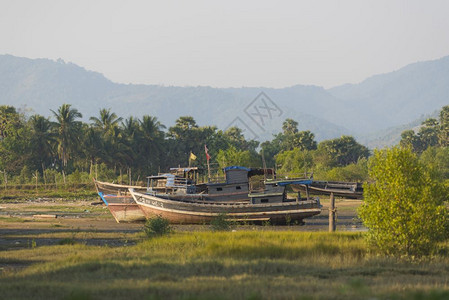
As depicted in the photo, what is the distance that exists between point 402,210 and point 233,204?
1804 centimetres

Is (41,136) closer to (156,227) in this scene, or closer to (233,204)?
(233,204)

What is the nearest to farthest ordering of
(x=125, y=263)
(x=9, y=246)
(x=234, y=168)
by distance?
(x=125, y=263)
(x=9, y=246)
(x=234, y=168)

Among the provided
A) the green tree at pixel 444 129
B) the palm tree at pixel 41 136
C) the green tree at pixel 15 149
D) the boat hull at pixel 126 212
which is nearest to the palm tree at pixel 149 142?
the palm tree at pixel 41 136

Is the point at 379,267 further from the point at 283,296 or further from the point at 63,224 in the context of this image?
the point at 63,224

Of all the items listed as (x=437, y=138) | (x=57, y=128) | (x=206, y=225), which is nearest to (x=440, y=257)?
(x=206, y=225)

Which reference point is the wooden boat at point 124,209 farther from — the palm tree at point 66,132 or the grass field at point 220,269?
the palm tree at point 66,132

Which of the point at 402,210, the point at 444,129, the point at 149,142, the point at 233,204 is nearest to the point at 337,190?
the point at 233,204

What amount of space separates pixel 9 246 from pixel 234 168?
17242 mm

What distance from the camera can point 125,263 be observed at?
1733cm

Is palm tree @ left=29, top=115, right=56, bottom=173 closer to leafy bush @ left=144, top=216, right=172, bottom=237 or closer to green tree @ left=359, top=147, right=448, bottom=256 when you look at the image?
leafy bush @ left=144, top=216, right=172, bottom=237

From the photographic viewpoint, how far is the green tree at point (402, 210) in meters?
19.4

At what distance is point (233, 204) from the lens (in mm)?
36781

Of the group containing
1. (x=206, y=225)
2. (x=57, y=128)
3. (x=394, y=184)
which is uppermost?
(x=57, y=128)

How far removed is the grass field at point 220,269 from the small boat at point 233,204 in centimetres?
1077
